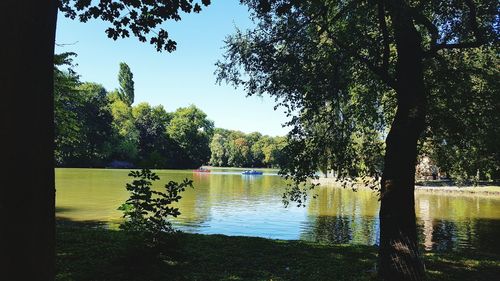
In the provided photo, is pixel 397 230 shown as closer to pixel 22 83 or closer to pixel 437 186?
pixel 22 83

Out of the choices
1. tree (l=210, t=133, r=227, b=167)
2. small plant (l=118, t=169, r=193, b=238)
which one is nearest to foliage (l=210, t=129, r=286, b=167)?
tree (l=210, t=133, r=227, b=167)

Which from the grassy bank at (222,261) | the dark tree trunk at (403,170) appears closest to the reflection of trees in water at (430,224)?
the grassy bank at (222,261)

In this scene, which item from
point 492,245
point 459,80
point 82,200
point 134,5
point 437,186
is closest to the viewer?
point 134,5

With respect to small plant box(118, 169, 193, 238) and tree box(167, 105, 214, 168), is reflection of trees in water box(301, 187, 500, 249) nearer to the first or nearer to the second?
small plant box(118, 169, 193, 238)

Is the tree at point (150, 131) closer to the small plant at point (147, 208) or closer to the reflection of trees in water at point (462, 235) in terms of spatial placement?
the reflection of trees in water at point (462, 235)

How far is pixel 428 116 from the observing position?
848cm

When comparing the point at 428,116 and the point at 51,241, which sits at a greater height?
the point at 428,116

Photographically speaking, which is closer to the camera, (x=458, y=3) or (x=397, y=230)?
(x=397, y=230)

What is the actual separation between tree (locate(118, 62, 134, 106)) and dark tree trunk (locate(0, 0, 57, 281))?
121139mm

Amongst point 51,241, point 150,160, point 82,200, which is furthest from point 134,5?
point 82,200

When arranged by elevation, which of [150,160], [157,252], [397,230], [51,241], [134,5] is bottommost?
[157,252]

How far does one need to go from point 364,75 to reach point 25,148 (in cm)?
889

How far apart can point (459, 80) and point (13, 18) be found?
873 centimetres

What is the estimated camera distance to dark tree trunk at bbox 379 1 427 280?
7.07 meters
